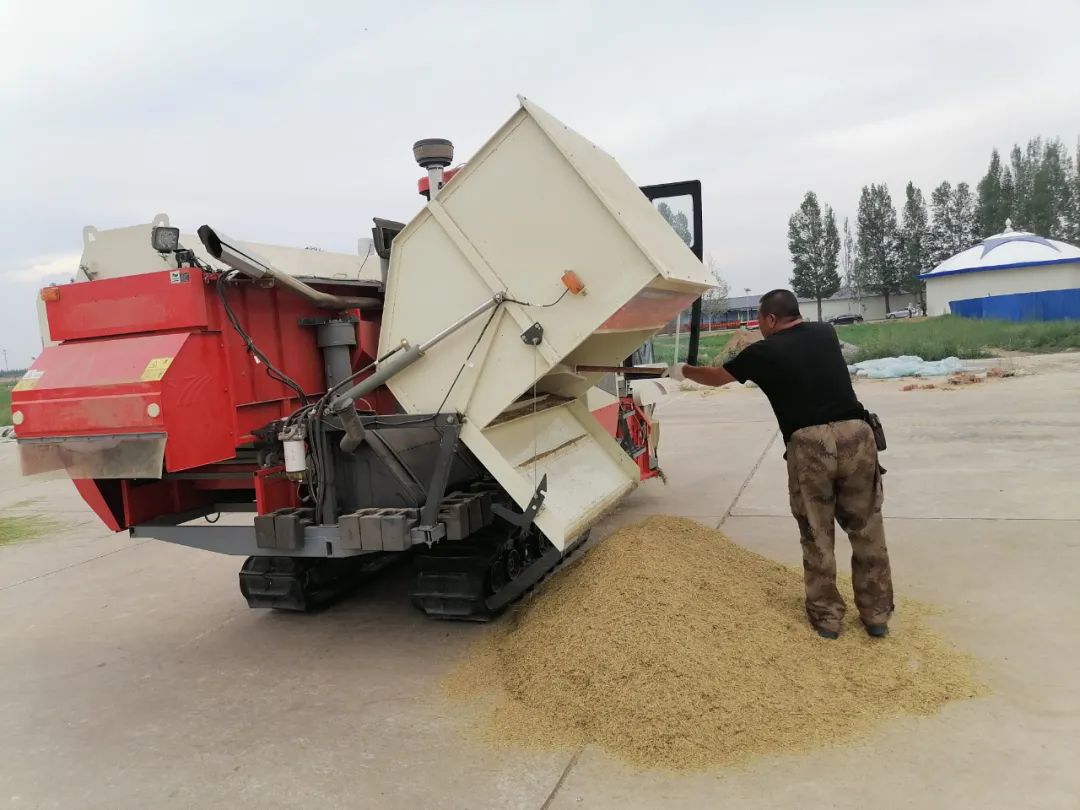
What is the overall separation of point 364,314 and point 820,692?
348 centimetres

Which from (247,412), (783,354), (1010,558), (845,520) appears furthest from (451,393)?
(1010,558)

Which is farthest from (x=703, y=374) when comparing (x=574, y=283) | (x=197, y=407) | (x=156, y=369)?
(x=156, y=369)

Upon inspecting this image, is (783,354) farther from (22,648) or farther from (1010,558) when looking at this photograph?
(22,648)

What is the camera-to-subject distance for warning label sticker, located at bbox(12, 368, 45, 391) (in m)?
4.12

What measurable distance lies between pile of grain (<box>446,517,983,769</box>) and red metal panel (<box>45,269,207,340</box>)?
7.81ft

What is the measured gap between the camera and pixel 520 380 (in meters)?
4.11

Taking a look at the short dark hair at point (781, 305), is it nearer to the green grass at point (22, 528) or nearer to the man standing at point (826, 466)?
the man standing at point (826, 466)

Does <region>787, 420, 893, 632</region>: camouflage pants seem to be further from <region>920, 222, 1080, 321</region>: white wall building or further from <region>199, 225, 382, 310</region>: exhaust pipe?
<region>920, 222, 1080, 321</region>: white wall building

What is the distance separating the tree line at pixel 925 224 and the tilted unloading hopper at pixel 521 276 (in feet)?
194

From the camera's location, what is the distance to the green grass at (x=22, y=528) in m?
8.73

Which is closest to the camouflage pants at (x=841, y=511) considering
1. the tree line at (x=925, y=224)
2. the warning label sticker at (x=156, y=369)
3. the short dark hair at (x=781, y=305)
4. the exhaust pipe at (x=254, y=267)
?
the short dark hair at (x=781, y=305)

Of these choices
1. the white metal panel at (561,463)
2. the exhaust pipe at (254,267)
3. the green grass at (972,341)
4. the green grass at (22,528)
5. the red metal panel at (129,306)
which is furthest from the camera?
the green grass at (972,341)

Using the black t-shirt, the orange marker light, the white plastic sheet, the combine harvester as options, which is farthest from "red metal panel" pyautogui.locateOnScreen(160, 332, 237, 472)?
the white plastic sheet

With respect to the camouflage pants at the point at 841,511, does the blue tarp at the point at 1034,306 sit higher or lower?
higher
